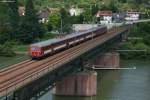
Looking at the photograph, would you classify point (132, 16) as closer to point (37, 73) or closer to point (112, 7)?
point (112, 7)

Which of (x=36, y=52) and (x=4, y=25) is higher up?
(x=36, y=52)

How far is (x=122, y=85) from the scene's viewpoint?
68.6 m

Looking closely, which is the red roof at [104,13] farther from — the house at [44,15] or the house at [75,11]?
the house at [44,15]

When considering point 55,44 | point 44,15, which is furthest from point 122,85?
point 44,15

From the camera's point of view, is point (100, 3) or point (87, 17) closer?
point (87, 17)

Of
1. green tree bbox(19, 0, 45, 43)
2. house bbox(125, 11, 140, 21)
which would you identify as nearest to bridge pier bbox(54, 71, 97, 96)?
green tree bbox(19, 0, 45, 43)

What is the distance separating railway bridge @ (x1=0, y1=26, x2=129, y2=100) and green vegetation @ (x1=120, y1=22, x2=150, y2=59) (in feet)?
122

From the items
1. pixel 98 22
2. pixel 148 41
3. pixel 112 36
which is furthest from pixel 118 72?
pixel 98 22

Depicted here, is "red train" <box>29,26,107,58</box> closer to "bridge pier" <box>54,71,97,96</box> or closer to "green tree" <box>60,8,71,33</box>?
"bridge pier" <box>54,71,97,96</box>

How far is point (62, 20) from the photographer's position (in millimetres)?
121062

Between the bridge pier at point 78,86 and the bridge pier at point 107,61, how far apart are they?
24746 mm

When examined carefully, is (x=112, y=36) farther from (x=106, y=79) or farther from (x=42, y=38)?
A: (x=42, y=38)

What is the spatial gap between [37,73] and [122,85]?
2608 centimetres

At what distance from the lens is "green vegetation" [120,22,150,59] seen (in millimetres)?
103188
